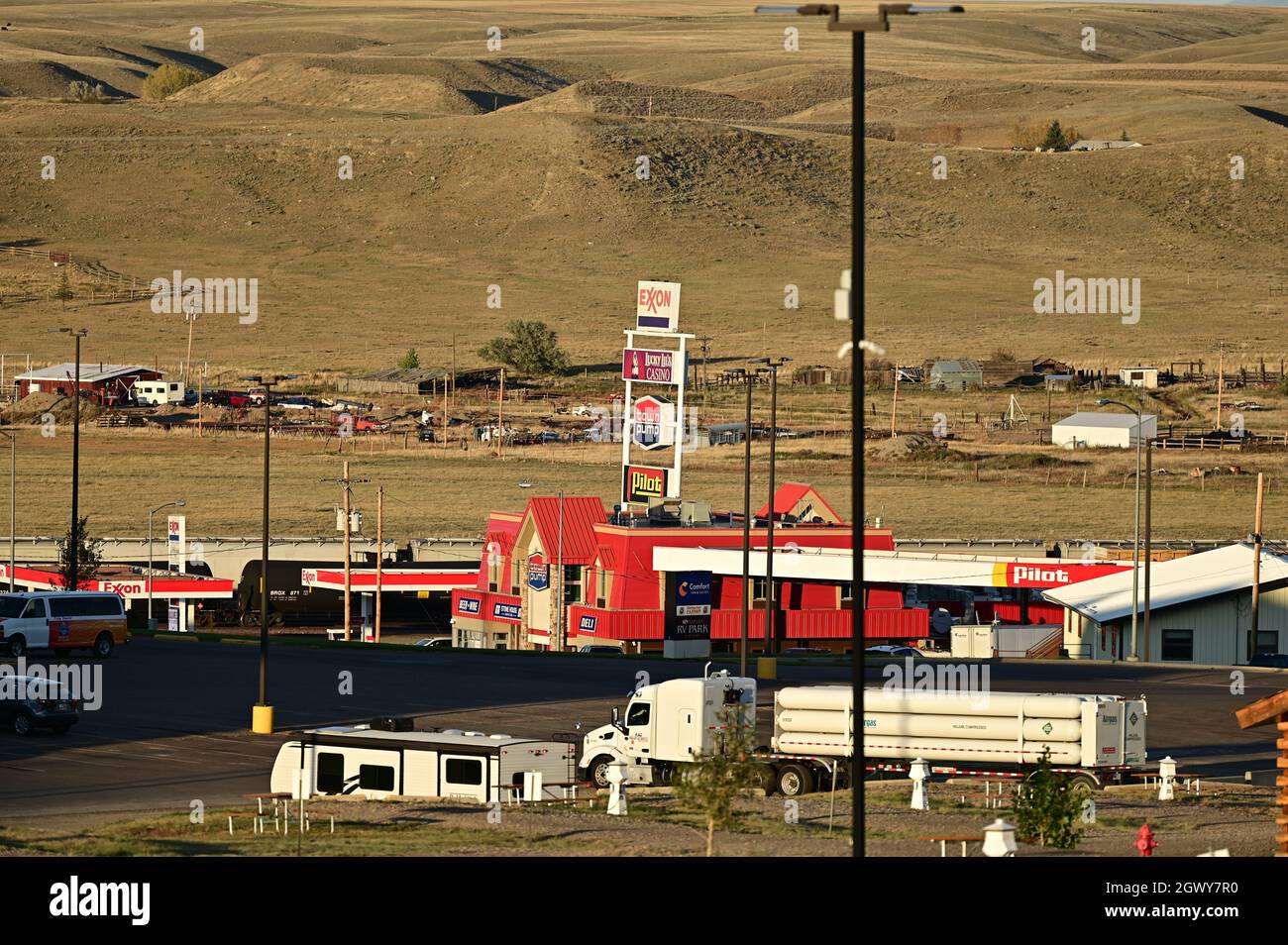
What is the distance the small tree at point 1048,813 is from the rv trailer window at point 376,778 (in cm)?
1197

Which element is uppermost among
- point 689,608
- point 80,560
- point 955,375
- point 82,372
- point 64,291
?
point 64,291

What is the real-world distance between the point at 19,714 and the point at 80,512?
6087 centimetres

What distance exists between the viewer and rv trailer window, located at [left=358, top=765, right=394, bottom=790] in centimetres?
3538

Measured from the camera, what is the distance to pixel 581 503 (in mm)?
72562

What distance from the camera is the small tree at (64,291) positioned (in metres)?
167

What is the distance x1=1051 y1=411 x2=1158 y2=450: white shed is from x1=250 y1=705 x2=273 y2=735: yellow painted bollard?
82.1m

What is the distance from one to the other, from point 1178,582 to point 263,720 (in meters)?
35.9

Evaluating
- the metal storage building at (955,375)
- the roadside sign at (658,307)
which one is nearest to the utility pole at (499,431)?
the metal storage building at (955,375)

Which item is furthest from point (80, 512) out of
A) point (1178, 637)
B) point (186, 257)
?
point (186, 257)

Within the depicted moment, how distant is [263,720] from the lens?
4297 cm

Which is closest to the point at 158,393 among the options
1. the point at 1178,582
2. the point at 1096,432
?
the point at 1096,432
